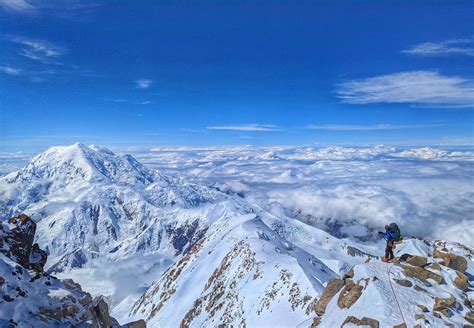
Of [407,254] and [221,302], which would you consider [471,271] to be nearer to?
[407,254]

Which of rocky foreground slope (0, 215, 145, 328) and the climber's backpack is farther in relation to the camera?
the climber's backpack

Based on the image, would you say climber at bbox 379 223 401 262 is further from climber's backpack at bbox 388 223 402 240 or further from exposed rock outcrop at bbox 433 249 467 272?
exposed rock outcrop at bbox 433 249 467 272

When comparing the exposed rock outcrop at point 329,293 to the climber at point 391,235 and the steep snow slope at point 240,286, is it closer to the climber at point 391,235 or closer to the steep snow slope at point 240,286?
the climber at point 391,235

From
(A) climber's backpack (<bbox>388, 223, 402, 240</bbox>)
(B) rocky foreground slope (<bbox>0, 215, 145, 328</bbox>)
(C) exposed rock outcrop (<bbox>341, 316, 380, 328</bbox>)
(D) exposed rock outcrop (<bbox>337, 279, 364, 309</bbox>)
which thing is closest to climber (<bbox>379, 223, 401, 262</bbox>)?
(A) climber's backpack (<bbox>388, 223, 402, 240</bbox>)

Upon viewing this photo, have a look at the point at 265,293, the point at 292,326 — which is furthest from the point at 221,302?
the point at 292,326

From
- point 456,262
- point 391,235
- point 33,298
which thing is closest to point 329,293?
point 391,235

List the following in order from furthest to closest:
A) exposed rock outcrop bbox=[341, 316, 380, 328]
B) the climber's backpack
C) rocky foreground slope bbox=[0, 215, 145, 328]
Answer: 1. the climber's backpack
2. exposed rock outcrop bbox=[341, 316, 380, 328]
3. rocky foreground slope bbox=[0, 215, 145, 328]

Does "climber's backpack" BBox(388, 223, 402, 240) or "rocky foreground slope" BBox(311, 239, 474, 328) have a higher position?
"climber's backpack" BBox(388, 223, 402, 240)

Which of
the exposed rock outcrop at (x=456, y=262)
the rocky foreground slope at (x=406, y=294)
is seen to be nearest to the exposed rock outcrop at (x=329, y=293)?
the rocky foreground slope at (x=406, y=294)
